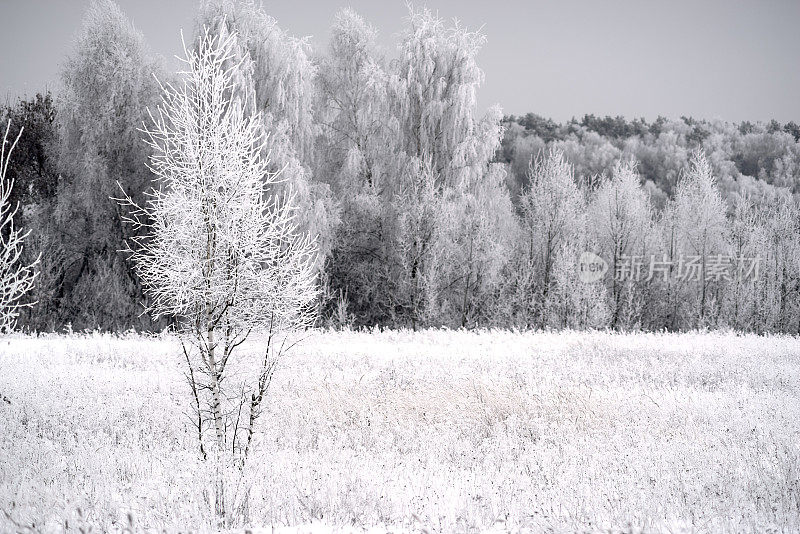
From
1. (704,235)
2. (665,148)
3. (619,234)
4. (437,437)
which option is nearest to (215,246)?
(437,437)

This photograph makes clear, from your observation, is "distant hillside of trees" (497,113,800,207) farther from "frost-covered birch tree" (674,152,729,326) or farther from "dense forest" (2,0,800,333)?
"dense forest" (2,0,800,333)

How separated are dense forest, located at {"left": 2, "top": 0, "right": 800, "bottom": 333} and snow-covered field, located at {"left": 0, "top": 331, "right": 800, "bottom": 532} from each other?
7.05m

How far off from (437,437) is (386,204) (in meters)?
17.3

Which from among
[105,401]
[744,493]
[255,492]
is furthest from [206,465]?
[105,401]

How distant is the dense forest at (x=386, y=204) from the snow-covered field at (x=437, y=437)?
7.05 meters

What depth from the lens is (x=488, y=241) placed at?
2598 centimetres

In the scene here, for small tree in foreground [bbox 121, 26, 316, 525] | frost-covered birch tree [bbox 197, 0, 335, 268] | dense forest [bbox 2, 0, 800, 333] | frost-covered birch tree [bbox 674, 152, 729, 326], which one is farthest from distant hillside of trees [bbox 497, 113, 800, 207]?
small tree in foreground [bbox 121, 26, 316, 525]

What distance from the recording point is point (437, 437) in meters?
10.2

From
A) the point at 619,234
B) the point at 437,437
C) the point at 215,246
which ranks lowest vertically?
the point at 437,437

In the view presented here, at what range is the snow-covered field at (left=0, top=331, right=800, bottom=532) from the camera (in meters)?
6.30

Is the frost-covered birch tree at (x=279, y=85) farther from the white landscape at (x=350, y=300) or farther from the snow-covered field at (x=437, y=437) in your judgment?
the snow-covered field at (x=437, y=437)

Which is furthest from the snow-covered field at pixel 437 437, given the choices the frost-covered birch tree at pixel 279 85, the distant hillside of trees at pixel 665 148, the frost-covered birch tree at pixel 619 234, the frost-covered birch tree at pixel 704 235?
the distant hillside of trees at pixel 665 148

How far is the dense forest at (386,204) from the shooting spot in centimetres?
2339

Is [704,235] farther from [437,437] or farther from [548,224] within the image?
[437,437]
